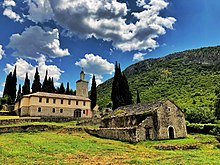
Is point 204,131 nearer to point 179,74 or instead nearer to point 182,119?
point 182,119

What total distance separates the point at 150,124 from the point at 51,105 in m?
27.5

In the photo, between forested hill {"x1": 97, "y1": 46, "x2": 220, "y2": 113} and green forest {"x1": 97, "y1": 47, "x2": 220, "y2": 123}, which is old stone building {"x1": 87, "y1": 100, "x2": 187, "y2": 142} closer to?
green forest {"x1": 97, "y1": 47, "x2": 220, "y2": 123}

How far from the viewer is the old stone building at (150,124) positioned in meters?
32.1

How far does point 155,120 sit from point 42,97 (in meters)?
28.4

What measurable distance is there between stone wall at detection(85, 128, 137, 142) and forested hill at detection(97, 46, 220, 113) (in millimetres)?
36350

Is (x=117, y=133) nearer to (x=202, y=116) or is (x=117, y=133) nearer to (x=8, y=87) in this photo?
(x=202, y=116)

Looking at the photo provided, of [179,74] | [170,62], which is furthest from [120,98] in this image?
[170,62]

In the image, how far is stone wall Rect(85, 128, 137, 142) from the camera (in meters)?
31.7

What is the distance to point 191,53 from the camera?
478 ft

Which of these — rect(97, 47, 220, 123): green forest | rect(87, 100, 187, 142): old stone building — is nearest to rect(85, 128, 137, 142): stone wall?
rect(87, 100, 187, 142): old stone building

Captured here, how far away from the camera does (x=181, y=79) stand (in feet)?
352

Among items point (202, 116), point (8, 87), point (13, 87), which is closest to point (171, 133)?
point (202, 116)

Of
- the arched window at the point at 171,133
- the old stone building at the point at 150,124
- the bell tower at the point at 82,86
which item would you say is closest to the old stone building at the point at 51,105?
the bell tower at the point at 82,86

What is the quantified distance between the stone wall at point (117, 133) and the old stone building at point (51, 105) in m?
16.9
